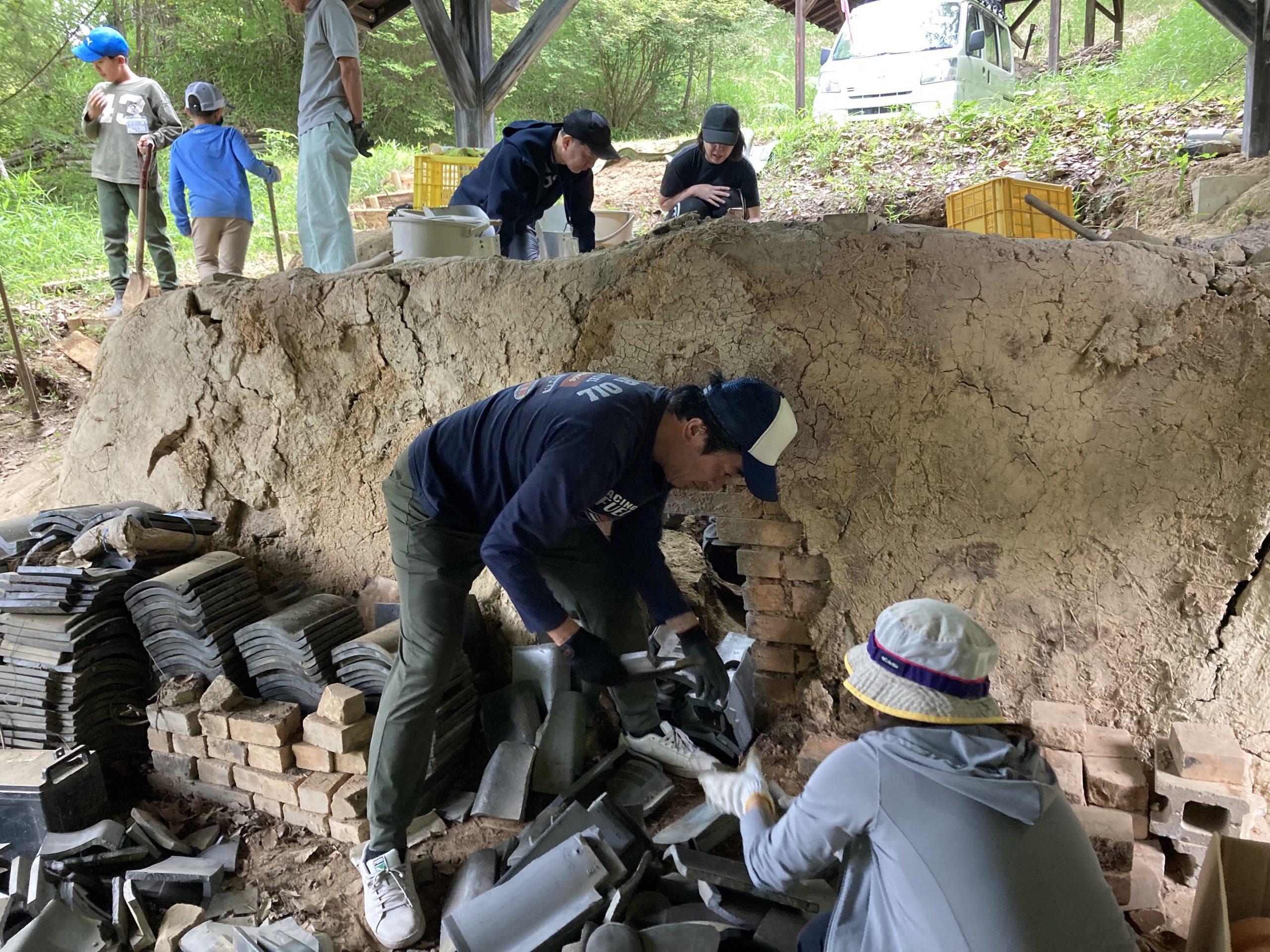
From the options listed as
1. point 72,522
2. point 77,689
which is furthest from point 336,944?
point 72,522

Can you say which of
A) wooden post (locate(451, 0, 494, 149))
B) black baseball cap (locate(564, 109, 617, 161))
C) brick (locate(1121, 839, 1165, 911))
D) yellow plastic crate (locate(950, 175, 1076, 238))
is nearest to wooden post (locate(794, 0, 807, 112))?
wooden post (locate(451, 0, 494, 149))

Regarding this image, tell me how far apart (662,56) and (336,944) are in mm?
15311

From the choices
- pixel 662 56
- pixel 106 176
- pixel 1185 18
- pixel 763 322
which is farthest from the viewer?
pixel 662 56

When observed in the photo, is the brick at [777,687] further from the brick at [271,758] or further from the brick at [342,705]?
the brick at [271,758]

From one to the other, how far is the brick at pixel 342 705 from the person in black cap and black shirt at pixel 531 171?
2.11 m

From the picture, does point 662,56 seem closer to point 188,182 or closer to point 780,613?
point 188,182

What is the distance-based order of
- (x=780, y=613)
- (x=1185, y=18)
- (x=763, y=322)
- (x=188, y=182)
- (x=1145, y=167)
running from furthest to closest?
(x=1185, y=18), (x=1145, y=167), (x=188, y=182), (x=780, y=613), (x=763, y=322)

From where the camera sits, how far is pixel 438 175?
14.9 ft

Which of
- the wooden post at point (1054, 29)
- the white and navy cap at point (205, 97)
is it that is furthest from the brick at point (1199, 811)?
the wooden post at point (1054, 29)

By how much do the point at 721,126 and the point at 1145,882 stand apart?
144 inches

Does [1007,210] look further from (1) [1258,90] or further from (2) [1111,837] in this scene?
(1) [1258,90]

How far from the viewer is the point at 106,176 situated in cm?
497

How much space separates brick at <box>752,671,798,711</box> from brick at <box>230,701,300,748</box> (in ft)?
5.32

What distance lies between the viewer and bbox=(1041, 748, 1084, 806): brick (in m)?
2.26
